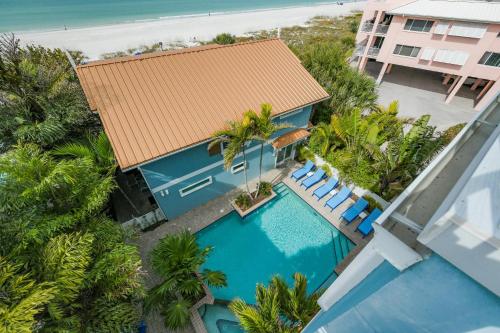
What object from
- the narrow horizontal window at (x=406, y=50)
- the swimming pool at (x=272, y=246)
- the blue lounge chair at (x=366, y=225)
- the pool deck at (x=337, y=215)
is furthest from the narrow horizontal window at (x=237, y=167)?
the narrow horizontal window at (x=406, y=50)

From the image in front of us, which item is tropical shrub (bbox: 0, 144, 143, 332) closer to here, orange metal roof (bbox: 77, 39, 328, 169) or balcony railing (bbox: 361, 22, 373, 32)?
orange metal roof (bbox: 77, 39, 328, 169)

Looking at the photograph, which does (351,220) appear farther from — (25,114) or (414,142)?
(25,114)

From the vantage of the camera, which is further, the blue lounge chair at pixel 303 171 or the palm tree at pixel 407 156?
the blue lounge chair at pixel 303 171

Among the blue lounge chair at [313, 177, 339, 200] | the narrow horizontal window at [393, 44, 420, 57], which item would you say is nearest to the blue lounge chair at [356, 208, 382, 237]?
the blue lounge chair at [313, 177, 339, 200]

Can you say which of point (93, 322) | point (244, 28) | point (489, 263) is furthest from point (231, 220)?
point (244, 28)

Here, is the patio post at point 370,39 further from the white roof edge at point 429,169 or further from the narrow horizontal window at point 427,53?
the white roof edge at point 429,169

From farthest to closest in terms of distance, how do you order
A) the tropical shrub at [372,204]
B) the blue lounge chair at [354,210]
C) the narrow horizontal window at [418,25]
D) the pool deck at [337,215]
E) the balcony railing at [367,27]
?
the balcony railing at [367,27]
the narrow horizontal window at [418,25]
the tropical shrub at [372,204]
the blue lounge chair at [354,210]
the pool deck at [337,215]

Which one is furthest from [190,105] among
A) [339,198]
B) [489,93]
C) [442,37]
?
[489,93]
